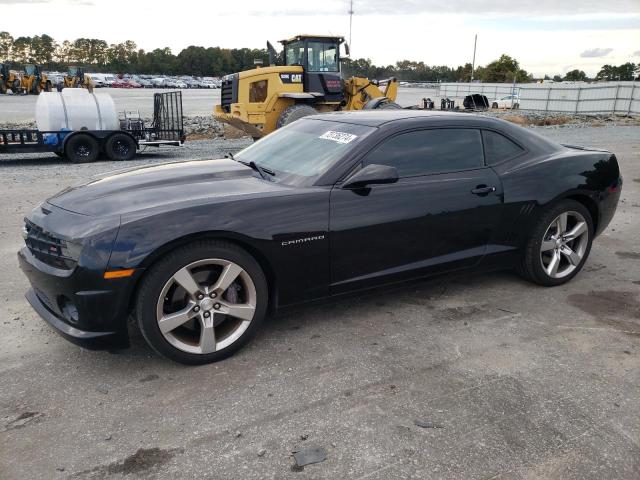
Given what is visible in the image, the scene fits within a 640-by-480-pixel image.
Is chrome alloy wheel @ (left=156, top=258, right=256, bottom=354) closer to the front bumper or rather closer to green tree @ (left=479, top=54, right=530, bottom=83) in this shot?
the front bumper

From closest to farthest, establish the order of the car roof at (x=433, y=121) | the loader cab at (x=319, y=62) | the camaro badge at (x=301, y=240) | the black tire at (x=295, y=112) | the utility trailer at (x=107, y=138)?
the camaro badge at (x=301, y=240) → the car roof at (x=433, y=121) → the utility trailer at (x=107, y=138) → the black tire at (x=295, y=112) → the loader cab at (x=319, y=62)

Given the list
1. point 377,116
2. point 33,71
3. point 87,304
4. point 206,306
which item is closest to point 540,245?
point 377,116

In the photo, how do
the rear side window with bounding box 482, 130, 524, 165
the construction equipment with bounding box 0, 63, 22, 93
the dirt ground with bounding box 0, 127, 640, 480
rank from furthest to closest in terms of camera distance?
1. the construction equipment with bounding box 0, 63, 22, 93
2. the rear side window with bounding box 482, 130, 524, 165
3. the dirt ground with bounding box 0, 127, 640, 480

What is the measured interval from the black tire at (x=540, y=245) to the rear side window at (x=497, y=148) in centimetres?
58

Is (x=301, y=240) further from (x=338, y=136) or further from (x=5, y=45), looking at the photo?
(x=5, y=45)

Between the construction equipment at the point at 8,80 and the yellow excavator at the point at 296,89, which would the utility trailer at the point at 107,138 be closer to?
the yellow excavator at the point at 296,89

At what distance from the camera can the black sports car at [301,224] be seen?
302cm

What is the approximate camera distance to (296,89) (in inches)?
577

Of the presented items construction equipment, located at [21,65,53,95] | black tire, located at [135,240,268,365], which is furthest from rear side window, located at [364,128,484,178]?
construction equipment, located at [21,65,53,95]

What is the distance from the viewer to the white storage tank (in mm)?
12508

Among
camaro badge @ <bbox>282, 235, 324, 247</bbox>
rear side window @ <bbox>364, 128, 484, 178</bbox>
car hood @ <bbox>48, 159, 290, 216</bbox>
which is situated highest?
rear side window @ <bbox>364, 128, 484, 178</bbox>

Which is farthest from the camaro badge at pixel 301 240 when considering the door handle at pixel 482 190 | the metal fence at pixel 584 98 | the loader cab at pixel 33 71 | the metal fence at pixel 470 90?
the metal fence at pixel 470 90

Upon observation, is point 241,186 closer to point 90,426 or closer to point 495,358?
point 90,426

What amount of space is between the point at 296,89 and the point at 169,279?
12.4m
